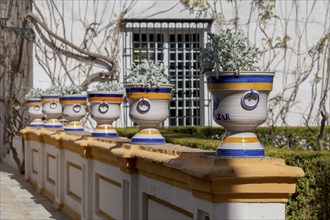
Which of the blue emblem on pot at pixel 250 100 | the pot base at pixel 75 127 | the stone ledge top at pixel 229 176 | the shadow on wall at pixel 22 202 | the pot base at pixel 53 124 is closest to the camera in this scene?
the stone ledge top at pixel 229 176

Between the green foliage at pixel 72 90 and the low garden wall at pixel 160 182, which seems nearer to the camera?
the low garden wall at pixel 160 182

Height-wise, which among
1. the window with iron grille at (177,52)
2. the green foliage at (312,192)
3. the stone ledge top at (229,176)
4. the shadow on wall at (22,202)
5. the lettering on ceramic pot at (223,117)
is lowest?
the shadow on wall at (22,202)

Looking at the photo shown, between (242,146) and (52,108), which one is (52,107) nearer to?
(52,108)

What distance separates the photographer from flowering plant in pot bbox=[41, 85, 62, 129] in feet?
47.1

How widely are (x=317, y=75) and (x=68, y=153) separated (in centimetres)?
737

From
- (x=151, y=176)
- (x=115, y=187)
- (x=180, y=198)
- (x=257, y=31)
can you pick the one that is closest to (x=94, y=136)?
(x=115, y=187)

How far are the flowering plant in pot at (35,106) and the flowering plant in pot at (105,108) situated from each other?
5865mm

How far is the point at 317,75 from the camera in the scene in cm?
1702

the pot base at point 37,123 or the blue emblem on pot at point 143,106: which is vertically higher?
the blue emblem on pot at point 143,106

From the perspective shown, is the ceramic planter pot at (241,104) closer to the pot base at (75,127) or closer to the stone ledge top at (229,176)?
the stone ledge top at (229,176)

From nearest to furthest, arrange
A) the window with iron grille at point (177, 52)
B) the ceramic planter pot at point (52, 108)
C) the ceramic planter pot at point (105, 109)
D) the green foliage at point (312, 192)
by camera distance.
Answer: the green foliage at point (312, 192)
the ceramic planter pot at point (105, 109)
the ceramic planter pot at point (52, 108)
the window with iron grille at point (177, 52)

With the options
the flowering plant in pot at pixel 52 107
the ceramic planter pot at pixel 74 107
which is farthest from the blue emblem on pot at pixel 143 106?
the flowering plant in pot at pixel 52 107

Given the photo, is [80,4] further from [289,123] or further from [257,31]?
[289,123]

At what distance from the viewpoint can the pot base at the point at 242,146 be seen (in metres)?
4.65
